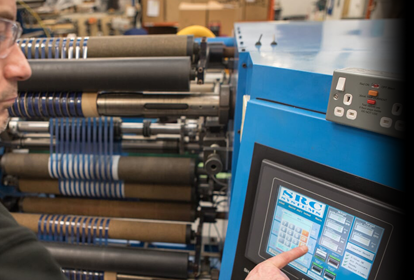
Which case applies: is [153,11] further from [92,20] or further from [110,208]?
[110,208]

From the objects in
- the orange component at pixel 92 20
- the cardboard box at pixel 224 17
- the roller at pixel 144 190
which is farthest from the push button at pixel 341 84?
the orange component at pixel 92 20

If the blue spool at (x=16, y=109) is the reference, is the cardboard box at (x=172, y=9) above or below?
above

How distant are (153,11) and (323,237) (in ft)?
14.2

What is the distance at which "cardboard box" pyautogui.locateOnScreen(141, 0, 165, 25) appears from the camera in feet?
13.7

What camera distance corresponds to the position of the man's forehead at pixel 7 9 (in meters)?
0.53

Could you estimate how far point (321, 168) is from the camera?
0.56 m

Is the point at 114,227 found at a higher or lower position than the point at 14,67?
lower

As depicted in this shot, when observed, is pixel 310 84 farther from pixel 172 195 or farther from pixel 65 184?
pixel 65 184

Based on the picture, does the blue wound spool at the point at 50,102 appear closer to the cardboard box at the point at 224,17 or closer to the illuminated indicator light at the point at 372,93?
the illuminated indicator light at the point at 372,93

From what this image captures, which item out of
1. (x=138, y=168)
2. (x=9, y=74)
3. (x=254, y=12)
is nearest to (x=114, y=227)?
(x=138, y=168)

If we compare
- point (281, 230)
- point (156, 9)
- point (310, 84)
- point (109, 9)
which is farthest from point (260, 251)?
point (109, 9)

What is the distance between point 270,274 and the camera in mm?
556

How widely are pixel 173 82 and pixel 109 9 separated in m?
4.30

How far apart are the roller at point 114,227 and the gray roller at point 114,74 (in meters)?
0.62
